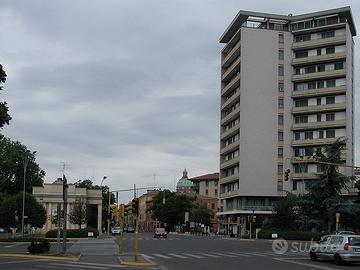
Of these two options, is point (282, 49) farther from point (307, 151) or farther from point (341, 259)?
point (341, 259)

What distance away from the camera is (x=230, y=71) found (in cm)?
11006

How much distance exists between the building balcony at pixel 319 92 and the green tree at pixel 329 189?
26005 millimetres

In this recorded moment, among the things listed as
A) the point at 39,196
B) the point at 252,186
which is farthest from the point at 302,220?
the point at 39,196

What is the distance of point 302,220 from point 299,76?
33843mm

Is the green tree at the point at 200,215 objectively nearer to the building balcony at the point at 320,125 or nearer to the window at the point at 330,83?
the building balcony at the point at 320,125

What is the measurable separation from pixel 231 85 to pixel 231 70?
9.80ft

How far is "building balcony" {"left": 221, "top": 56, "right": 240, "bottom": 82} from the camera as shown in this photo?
346ft

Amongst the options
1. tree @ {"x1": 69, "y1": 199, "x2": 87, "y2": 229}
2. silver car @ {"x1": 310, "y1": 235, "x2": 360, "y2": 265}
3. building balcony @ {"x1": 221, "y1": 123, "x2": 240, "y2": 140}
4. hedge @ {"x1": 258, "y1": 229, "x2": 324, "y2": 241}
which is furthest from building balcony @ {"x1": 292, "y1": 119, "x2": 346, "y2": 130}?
silver car @ {"x1": 310, "y1": 235, "x2": 360, "y2": 265}

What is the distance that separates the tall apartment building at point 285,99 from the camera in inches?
3878

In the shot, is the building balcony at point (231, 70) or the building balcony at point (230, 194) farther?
the building balcony at point (231, 70)

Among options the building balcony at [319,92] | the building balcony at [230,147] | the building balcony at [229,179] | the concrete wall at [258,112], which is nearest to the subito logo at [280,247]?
the concrete wall at [258,112]

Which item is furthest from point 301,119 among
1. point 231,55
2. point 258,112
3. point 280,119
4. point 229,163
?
point 231,55

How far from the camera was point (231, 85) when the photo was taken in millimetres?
108812

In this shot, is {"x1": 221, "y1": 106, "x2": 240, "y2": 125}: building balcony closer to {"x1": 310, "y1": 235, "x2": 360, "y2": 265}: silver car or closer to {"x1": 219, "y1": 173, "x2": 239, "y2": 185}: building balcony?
{"x1": 219, "y1": 173, "x2": 239, "y2": 185}: building balcony
